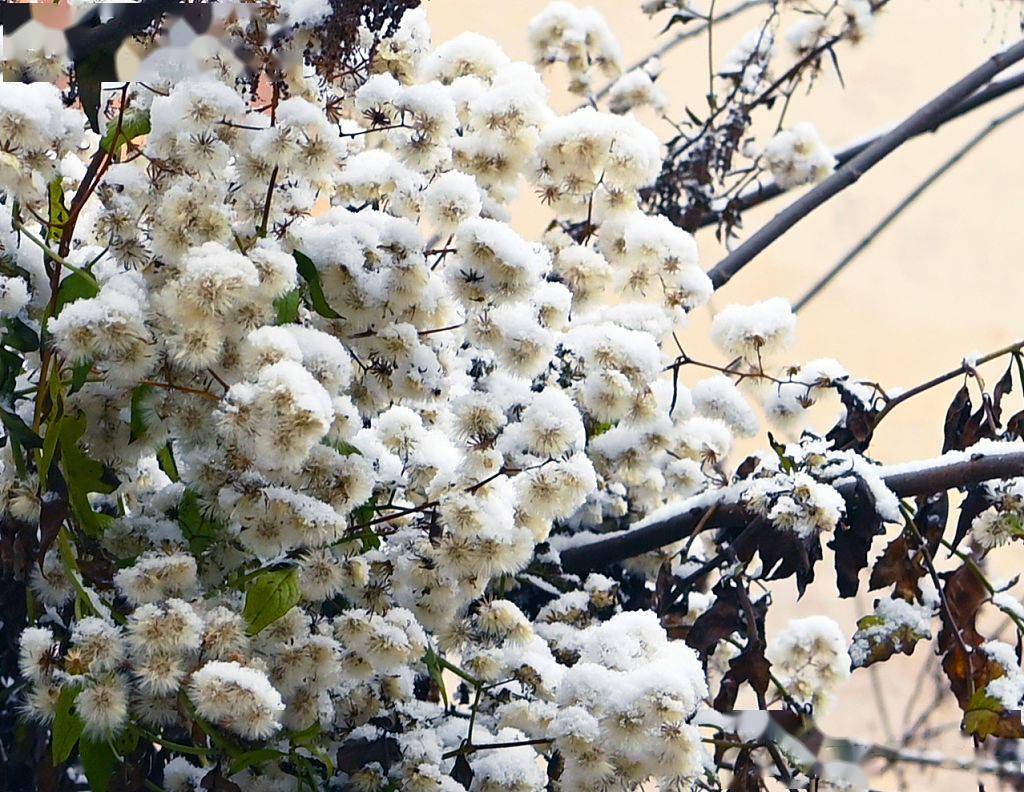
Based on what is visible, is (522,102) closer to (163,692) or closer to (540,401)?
(540,401)

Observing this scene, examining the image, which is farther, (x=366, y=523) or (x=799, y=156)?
(x=799, y=156)

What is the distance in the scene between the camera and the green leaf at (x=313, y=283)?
1.89ft

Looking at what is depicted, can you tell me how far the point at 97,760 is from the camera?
20.9 inches

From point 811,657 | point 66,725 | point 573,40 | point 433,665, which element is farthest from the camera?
point 573,40

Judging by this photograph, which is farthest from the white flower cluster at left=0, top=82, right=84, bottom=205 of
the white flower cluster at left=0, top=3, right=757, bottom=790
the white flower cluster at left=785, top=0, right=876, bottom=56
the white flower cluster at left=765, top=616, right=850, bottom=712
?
the white flower cluster at left=785, top=0, right=876, bottom=56

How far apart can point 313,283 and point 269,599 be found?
0.14 m

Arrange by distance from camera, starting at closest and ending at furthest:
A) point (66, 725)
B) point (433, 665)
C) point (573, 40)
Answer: point (66, 725), point (433, 665), point (573, 40)

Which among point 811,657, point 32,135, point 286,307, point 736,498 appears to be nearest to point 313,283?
point 286,307

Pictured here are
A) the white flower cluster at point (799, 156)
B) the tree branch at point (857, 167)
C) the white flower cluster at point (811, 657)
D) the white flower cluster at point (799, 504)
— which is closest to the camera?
the white flower cluster at point (799, 504)

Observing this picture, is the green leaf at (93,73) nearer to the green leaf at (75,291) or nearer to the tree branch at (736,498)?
the green leaf at (75,291)

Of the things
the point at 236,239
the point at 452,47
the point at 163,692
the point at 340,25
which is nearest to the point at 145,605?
the point at 163,692

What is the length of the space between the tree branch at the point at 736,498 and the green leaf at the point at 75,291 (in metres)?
0.31

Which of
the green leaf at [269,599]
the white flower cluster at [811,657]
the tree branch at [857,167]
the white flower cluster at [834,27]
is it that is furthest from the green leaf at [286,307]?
the white flower cluster at [834,27]

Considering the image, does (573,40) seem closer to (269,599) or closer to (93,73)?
(93,73)
